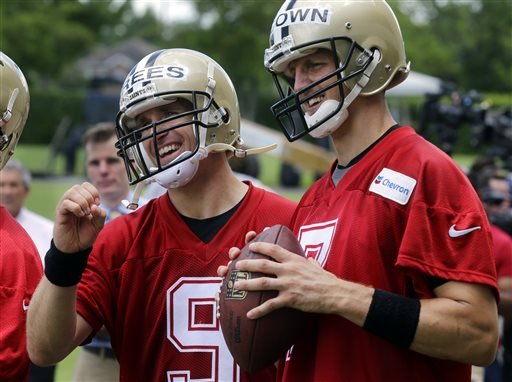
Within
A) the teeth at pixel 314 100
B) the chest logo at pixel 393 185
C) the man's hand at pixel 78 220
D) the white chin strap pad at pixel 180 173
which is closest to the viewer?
the chest logo at pixel 393 185

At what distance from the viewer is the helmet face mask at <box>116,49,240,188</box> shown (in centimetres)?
331

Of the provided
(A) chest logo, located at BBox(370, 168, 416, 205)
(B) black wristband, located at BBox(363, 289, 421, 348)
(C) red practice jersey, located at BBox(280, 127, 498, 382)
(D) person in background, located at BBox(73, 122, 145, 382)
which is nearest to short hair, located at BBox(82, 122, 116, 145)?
(D) person in background, located at BBox(73, 122, 145, 382)

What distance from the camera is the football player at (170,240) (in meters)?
3.31

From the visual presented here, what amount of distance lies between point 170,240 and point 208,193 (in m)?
0.26

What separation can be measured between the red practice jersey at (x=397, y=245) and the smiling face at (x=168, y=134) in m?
0.80

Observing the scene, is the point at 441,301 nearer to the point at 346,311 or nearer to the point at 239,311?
the point at 346,311

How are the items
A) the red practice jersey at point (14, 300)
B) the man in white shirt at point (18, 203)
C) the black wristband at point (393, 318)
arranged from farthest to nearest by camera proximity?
the man in white shirt at point (18, 203)
the red practice jersey at point (14, 300)
the black wristband at point (393, 318)

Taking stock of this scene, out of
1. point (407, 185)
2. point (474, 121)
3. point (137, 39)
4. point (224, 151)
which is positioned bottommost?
point (407, 185)

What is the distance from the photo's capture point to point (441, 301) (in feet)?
8.16

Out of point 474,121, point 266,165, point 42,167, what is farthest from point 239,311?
point 266,165

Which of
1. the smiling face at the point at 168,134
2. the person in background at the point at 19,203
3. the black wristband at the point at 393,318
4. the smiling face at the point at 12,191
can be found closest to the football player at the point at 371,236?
the black wristband at the point at 393,318

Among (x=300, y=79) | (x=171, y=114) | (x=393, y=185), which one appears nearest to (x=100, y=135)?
(x=171, y=114)

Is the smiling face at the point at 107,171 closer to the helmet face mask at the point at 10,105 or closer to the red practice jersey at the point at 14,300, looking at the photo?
the helmet face mask at the point at 10,105

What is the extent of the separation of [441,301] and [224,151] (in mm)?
1413
